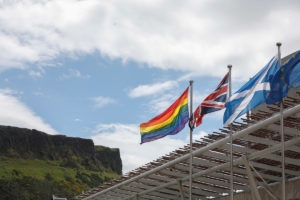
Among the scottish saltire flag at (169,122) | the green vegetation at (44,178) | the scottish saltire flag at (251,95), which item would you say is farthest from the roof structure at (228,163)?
the green vegetation at (44,178)

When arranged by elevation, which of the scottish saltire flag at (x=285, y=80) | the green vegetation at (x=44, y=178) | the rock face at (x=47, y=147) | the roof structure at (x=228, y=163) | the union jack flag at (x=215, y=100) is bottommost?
the roof structure at (x=228, y=163)

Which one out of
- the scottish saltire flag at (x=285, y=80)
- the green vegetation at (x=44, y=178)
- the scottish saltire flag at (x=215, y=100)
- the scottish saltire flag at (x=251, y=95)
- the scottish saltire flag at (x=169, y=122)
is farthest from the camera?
the green vegetation at (x=44, y=178)

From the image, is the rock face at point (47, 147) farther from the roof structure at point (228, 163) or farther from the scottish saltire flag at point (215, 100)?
the scottish saltire flag at point (215, 100)

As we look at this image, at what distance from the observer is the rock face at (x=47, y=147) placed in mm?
128375

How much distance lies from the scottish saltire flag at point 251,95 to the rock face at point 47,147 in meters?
116

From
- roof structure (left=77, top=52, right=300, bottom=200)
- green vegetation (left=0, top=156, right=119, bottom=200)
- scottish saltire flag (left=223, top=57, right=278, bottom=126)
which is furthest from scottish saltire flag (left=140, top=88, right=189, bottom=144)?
green vegetation (left=0, top=156, right=119, bottom=200)

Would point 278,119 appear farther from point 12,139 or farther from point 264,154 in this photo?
point 12,139

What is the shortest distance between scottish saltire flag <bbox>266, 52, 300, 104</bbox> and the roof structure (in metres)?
0.44

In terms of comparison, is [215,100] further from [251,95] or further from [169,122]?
[251,95]

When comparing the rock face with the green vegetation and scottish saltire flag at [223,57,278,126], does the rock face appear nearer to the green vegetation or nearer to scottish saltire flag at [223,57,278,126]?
the green vegetation

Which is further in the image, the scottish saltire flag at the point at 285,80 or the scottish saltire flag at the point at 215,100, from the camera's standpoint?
the scottish saltire flag at the point at 215,100

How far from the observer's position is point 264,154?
1434cm

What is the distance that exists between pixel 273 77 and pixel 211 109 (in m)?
3.63

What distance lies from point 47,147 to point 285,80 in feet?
411
